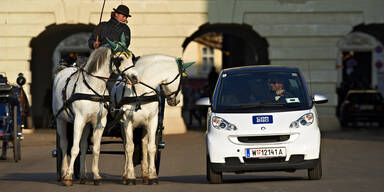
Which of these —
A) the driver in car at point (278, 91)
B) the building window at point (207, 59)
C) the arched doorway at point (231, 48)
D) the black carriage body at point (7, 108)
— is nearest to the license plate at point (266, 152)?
the driver in car at point (278, 91)

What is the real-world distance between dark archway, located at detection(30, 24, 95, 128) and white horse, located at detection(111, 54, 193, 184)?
2009cm

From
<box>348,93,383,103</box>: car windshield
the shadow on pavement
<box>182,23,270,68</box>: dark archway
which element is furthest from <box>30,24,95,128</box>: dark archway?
<box>348,93,383,103</box>: car windshield

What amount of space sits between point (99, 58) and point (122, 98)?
26.9 inches

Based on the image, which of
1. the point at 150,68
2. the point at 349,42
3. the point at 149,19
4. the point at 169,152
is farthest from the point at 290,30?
the point at 349,42

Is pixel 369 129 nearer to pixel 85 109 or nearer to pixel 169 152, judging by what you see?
pixel 169 152

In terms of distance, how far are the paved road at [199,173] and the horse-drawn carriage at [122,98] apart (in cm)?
49

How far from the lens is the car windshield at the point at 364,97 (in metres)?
36.2

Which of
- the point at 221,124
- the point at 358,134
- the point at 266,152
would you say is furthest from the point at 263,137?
the point at 358,134

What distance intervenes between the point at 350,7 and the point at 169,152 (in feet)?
37.2

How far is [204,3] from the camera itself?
32.0m

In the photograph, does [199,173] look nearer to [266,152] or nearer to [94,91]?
[266,152]

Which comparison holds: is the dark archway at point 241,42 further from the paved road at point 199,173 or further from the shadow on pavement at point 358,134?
the paved road at point 199,173

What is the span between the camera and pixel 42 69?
122 feet

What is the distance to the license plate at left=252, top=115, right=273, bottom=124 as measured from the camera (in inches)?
563
